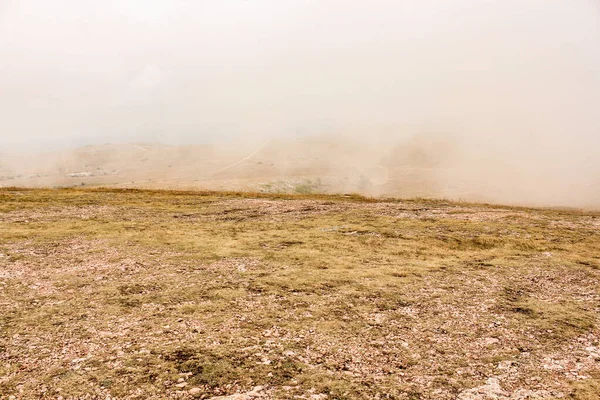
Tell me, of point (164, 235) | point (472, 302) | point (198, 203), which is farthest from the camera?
point (198, 203)

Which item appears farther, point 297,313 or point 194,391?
point 297,313

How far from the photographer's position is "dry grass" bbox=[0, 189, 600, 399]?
1234cm

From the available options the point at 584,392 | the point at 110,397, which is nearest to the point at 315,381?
the point at 110,397

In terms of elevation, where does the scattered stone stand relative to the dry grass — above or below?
below

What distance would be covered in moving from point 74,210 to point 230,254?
26037mm

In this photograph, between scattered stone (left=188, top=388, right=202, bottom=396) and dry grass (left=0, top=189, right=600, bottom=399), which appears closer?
scattered stone (left=188, top=388, right=202, bottom=396)

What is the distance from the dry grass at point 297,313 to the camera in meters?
12.3

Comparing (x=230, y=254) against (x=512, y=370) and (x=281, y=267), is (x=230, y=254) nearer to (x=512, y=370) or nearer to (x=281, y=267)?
(x=281, y=267)

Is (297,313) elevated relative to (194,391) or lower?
elevated

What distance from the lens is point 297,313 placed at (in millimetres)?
17141

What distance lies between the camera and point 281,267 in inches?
942

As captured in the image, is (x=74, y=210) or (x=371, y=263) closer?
(x=371, y=263)

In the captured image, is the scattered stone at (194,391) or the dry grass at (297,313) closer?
the scattered stone at (194,391)

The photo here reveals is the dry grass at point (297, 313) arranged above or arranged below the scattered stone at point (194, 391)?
above
